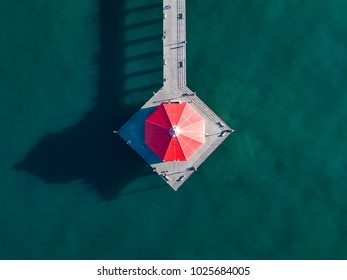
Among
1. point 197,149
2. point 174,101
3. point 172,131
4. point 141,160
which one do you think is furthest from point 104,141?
point 197,149

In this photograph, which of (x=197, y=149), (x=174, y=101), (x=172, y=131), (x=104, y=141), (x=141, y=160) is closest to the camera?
(x=172, y=131)

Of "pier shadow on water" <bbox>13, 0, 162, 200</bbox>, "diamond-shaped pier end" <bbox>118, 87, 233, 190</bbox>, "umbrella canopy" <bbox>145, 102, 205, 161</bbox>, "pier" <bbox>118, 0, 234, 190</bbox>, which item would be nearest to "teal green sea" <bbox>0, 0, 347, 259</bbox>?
"pier shadow on water" <bbox>13, 0, 162, 200</bbox>

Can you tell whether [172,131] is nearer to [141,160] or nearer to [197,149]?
[197,149]

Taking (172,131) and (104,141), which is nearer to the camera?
(172,131)

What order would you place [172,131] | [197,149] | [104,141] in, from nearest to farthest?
[172,131] → [197,149] → [104,141]

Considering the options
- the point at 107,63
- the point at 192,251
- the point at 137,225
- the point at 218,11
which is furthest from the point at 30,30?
the point at 192,251

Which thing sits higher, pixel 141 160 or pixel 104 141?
pixel 104 141

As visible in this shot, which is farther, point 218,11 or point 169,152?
point 218,11

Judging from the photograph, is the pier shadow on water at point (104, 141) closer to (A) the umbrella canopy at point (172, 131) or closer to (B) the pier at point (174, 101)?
(B) the pier at point (174, 101)
